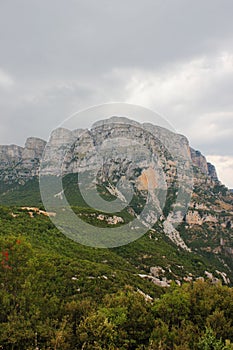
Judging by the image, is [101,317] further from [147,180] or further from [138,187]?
[138,187]

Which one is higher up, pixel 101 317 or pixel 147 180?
pixel 147 180

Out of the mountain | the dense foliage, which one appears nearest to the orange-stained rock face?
the mountain

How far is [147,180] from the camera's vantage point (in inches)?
6024

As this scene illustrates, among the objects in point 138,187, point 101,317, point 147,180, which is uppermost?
point 147,180

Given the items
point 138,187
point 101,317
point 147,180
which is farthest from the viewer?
point 138,187

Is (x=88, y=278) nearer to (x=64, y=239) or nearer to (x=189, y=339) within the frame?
Answer: (x=189, y=339)

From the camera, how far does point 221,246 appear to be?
474ft

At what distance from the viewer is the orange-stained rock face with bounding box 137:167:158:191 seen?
A: 492 feet

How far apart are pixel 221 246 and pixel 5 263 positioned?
137707mm

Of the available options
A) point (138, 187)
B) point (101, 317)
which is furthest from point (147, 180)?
point (101, 317)

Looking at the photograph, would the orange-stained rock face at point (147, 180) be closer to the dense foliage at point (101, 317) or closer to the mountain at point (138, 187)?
the mountain at point (138, 187)

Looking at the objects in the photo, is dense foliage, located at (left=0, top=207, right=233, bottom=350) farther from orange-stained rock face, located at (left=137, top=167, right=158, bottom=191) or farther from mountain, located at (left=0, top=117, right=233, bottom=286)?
orange-stained rock face, located at (left=137, top=167, right=158, bottom=191)

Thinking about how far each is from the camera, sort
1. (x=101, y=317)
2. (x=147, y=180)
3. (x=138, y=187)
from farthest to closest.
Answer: (x=138, y=187), (x=147, y=180), (x=101, y=317)

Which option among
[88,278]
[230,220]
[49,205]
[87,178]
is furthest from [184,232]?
[88,278]
